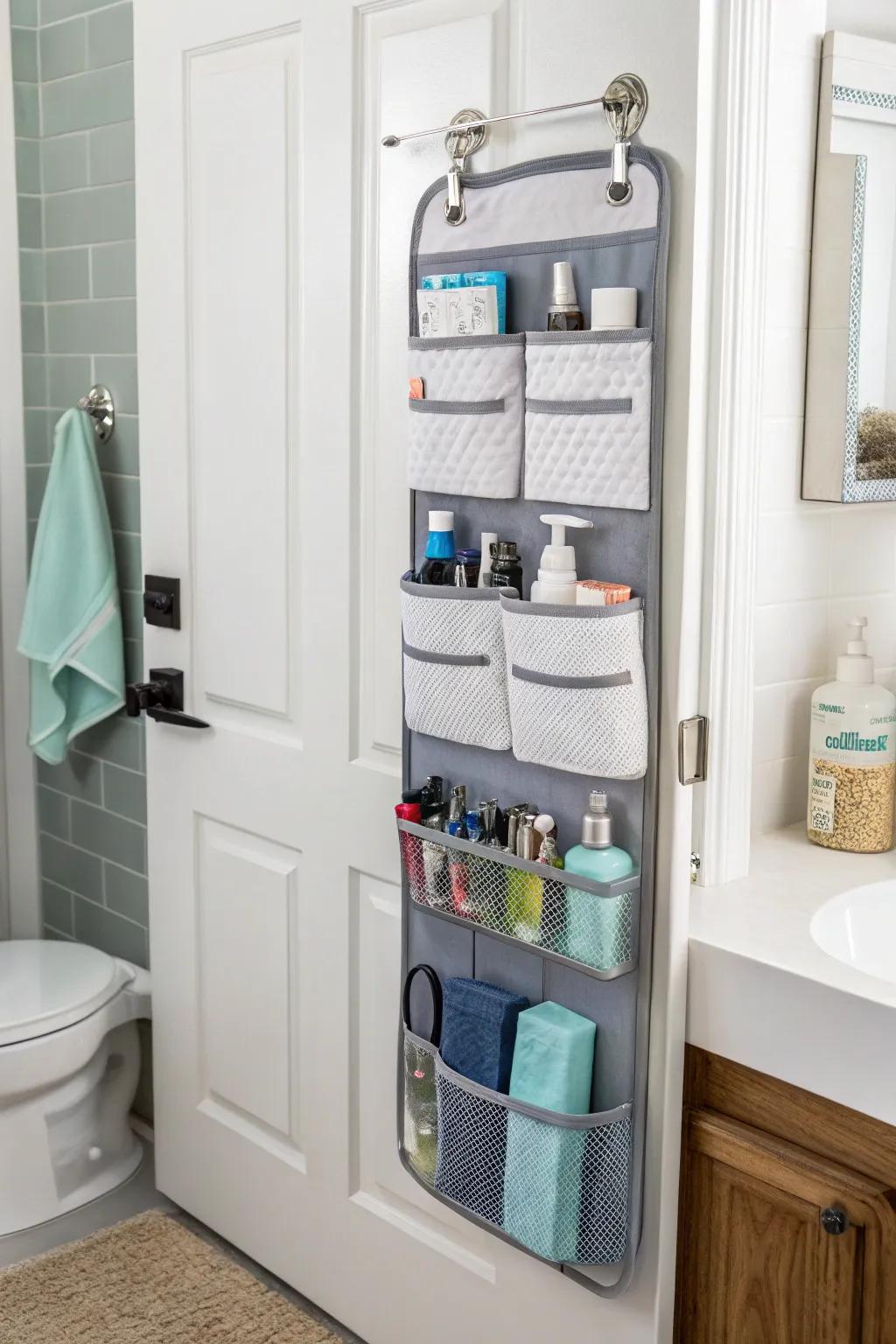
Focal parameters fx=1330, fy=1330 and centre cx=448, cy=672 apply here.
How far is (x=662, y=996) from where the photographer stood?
1.49m

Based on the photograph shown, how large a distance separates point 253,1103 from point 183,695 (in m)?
0.67

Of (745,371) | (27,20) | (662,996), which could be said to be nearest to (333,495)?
(745,371)

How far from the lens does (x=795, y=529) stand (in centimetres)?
172

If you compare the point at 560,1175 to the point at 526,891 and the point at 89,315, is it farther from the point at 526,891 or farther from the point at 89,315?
the point at 89,315

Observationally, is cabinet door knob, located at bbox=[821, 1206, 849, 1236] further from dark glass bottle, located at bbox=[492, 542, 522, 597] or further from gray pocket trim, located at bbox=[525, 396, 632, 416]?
gray pocket trim, located at bbox=[525, 396, 632, 416]

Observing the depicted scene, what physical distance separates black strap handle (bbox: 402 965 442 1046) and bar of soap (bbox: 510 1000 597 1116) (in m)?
0.17

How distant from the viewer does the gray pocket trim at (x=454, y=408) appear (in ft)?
4.97

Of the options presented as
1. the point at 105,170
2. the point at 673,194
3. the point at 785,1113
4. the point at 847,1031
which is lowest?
the point at 785,1113

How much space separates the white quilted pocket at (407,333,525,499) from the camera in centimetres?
150

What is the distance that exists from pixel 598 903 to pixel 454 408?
0.59 metres

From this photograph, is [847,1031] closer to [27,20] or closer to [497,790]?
[497,790]

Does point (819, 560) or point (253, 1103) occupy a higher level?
point (819, 560)

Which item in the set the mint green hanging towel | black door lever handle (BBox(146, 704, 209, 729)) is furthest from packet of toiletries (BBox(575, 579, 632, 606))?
the mint green hanging towel

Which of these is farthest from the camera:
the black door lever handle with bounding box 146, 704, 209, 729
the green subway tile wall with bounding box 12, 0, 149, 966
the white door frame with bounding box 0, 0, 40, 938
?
Answer: the white door frame with bounding box 0, 0, 40, 938
